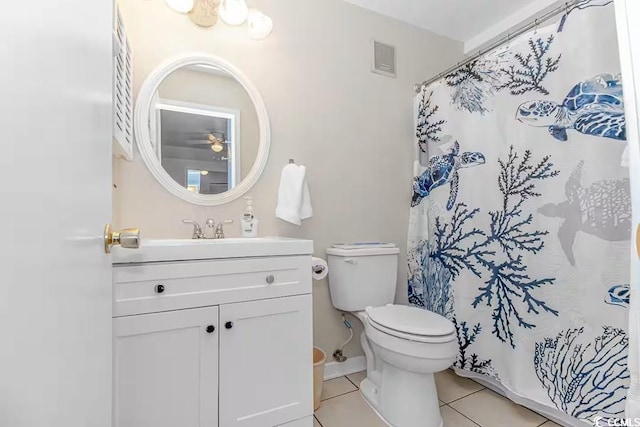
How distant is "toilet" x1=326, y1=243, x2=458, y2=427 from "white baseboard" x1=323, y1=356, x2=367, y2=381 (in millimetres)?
172

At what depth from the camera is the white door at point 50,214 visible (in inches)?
10.9

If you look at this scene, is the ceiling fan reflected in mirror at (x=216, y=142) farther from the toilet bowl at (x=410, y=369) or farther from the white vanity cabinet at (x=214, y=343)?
the toilet bowl at (x=410, y=369)

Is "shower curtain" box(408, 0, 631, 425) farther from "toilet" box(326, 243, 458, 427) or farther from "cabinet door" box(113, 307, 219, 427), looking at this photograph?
"cabinet door" box(113, 307, 219, 427)

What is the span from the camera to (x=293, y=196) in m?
1.60

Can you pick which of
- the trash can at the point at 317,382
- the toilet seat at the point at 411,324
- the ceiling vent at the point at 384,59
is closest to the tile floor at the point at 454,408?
the trash can at the point at 317,382

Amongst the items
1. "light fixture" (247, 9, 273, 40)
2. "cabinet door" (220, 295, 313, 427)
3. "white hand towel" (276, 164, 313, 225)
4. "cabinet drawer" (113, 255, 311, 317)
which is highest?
"light fixture" (247, 9, 273, 40)

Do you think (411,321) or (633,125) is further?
(411,321)

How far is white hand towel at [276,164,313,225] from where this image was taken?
159 centimetres

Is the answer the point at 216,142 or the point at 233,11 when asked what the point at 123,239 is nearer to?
the point at 216,142

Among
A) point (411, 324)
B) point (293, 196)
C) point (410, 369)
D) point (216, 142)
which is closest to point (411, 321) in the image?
point (411, 324)

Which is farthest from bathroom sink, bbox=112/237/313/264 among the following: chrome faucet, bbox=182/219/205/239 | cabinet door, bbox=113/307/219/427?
chrome faucet, bbox=182/219/205/239

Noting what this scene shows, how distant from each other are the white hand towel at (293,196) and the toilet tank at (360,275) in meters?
0.29

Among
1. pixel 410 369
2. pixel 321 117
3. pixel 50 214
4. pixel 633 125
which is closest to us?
pixel 50 214

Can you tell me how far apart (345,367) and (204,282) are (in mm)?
1163
